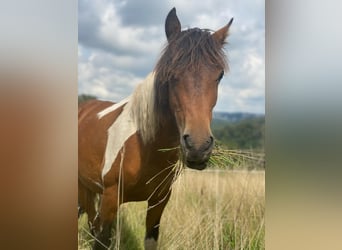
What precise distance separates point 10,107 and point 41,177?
367 mm

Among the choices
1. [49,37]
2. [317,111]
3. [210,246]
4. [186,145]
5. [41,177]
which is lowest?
[210,246]

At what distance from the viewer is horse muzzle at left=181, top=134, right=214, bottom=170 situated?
2.27 metres

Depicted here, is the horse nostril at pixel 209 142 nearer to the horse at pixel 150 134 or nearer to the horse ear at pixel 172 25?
the horse at pixel 150 134

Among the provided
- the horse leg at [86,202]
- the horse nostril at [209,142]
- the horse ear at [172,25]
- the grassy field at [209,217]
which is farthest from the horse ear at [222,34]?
the horse leg at [86,202]

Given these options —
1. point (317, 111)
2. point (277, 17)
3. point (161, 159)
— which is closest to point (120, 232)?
point (161, 159)

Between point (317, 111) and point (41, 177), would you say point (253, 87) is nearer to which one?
point (317, 111)

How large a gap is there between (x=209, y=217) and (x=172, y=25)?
0.95 metres

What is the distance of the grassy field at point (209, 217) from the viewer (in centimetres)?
239

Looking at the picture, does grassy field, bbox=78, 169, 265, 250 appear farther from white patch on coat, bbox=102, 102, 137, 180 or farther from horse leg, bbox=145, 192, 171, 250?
white patch on coat, bbox=102, 102, 137, 180

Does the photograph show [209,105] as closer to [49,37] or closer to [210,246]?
[210,246]

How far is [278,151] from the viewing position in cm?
239

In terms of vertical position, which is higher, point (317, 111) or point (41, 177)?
point (317, 111)

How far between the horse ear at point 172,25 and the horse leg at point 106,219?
0.80m

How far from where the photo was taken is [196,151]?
2281mm
